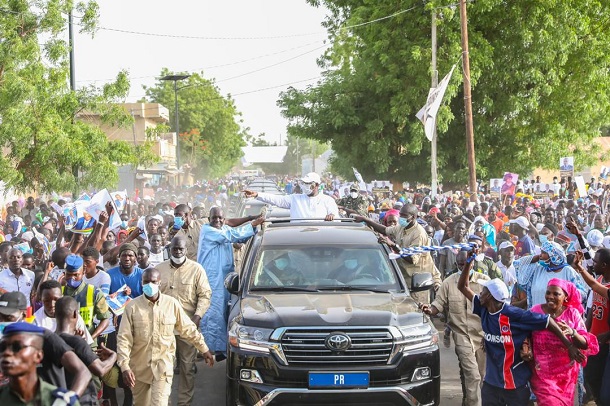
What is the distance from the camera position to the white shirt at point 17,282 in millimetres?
8648

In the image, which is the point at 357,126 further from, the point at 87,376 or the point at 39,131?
the point at 87,376

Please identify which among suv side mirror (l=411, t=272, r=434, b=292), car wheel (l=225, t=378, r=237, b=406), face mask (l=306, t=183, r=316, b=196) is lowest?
car wheel (l=225, t=378, r=237, b=406)

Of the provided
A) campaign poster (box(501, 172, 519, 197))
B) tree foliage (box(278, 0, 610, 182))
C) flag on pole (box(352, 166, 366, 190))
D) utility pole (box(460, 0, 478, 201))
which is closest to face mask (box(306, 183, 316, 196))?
utility pole (box(460, 0, 478, 201))

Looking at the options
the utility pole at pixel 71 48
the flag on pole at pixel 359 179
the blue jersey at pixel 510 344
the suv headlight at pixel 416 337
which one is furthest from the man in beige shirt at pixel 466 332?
the flag on pole at pixel 359 179

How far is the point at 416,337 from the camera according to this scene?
6859 millimetres

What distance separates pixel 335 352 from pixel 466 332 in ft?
6.11

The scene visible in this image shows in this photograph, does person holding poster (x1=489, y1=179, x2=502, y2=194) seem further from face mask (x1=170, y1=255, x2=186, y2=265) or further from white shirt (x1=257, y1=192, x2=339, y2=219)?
face mask (x1=170, y1=255, x2=186, y2=265)

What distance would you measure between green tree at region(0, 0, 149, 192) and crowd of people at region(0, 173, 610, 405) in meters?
5.21

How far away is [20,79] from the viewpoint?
16484mm

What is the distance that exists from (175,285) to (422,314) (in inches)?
99.5

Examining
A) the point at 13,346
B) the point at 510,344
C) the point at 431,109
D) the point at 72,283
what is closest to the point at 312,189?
the point at 72,283

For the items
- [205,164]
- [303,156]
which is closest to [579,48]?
[205,164]

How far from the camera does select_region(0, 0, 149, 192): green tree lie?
16859 millimetres

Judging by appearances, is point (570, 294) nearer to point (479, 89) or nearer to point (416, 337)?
point (416, 337)
